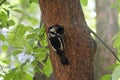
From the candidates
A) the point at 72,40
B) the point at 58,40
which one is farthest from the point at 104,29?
the point at 58,40

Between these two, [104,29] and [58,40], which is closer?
[58,40]

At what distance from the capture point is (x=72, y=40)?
1.47 metres

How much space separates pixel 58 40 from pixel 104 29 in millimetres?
3872

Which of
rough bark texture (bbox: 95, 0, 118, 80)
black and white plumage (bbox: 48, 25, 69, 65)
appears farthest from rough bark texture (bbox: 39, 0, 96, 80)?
rough bark texture (bbox: 95, 0, 118, 80)

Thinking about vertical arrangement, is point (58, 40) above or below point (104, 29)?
above

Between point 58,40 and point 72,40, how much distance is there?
4.6 inches

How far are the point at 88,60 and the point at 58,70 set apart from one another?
0.16 metres

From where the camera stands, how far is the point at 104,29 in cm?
516

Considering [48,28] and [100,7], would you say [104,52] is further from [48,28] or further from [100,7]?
[48,28]

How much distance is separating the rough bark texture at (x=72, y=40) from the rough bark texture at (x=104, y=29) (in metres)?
3.50

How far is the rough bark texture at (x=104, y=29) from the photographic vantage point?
499 cm

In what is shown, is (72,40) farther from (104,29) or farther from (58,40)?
(104,29)

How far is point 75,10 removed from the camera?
1518 mm

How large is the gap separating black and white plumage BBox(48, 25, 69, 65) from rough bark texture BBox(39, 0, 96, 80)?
0.10 feet
